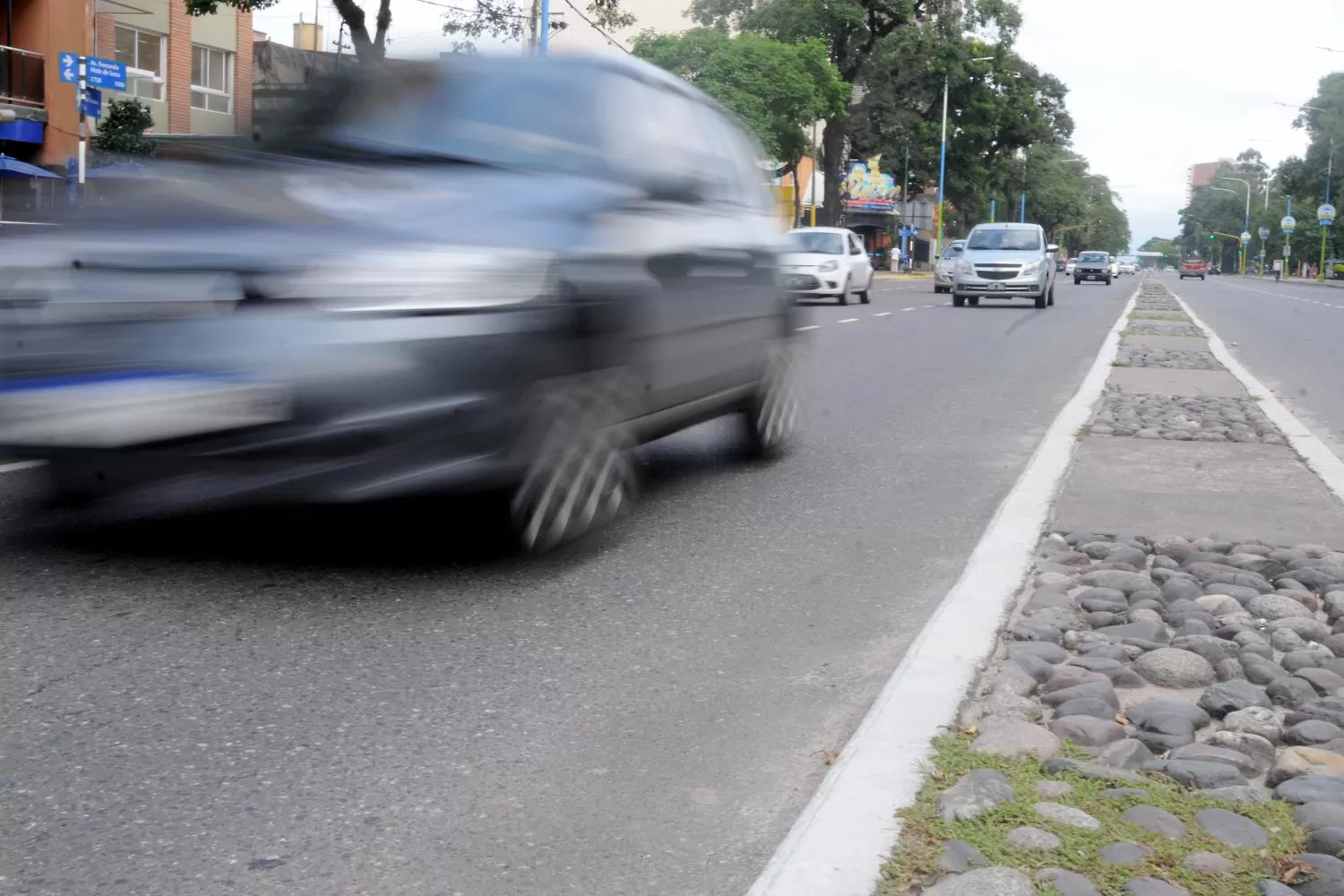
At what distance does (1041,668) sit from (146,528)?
3.19m

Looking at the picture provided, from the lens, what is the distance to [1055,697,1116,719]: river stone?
3719 millimetres

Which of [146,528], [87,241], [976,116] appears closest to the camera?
[87,241]

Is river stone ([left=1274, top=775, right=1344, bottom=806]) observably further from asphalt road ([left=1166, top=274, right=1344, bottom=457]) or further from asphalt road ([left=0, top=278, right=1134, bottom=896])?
asphalt road ([left=1166, top=274, right=1344, bottom=457])

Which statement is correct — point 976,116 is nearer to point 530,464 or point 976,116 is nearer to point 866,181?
point 866,181

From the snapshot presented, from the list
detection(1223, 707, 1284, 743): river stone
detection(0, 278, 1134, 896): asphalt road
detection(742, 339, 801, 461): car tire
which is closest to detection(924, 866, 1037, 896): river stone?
detection(0, 278, 1134, 896): asphalt road

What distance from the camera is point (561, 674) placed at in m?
4.04

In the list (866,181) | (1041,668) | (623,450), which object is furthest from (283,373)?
(866,181)

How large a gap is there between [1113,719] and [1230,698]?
1.26ft

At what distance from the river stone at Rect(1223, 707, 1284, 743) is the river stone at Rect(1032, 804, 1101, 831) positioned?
0.78 meters

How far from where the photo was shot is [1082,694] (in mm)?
3852

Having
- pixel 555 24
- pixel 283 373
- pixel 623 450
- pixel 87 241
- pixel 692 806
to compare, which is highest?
pixel 555 24

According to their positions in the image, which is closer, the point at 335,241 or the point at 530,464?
the point at 335,241

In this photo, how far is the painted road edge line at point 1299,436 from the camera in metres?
7.73

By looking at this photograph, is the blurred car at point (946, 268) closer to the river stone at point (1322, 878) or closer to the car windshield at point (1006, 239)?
the car windshield at point (1006, 239)
